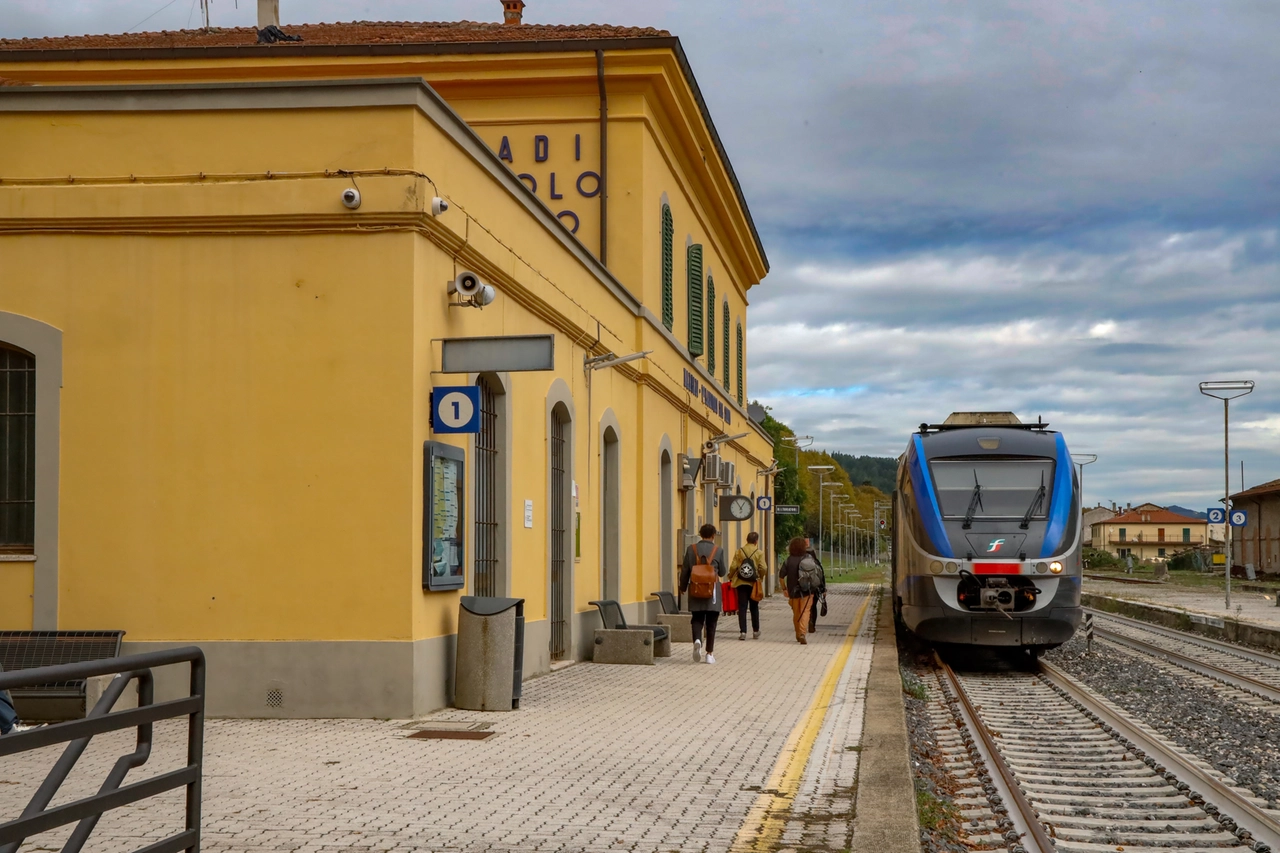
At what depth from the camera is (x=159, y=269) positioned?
1065cm

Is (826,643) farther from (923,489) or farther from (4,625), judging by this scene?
(4,625)

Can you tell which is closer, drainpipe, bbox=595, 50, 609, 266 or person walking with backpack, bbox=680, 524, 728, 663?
person walking with backpack, bbox=680, 524, 728, 663

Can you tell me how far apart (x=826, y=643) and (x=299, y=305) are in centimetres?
1173

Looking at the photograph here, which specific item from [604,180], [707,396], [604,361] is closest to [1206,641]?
[707,396]

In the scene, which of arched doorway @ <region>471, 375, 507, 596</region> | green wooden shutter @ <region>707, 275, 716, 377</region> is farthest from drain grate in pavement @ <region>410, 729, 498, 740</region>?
green wooden shutter @ <region>707, 275, 716, 377</region>

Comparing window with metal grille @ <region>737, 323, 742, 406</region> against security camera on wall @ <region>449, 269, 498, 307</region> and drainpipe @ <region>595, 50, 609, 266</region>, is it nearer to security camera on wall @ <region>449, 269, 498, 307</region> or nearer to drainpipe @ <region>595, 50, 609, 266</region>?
drainpipe @ <region>595, 50, 609, 266</region>

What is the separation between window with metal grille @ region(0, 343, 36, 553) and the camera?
10656 mm

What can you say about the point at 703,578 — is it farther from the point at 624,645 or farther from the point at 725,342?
the point at 725,342

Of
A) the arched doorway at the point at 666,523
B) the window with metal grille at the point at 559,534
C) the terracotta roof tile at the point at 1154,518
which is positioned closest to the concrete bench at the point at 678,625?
the arched doorway at the point at 666,523

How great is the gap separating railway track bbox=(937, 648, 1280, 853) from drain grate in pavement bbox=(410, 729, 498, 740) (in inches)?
133

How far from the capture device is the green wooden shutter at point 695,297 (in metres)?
25.3

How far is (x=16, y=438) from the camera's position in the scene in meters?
10.7

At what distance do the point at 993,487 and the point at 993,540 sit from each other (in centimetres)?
83

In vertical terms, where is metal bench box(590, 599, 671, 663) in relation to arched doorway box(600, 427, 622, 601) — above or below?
below
